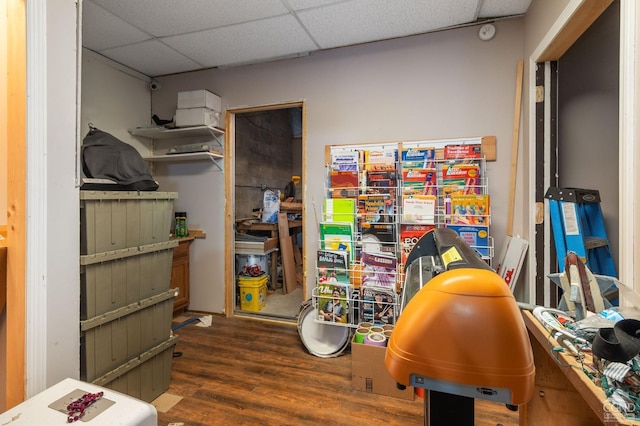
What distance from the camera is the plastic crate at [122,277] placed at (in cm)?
145

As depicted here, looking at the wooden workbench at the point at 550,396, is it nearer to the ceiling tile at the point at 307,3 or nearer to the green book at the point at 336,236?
the green book at the point at 336,236

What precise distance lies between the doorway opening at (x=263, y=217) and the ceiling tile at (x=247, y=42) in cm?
47

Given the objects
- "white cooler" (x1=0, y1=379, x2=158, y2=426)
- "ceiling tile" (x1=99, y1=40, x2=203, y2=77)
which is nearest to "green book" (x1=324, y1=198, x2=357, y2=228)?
"white cooler" (x1=0, y1=379, x2=158, y2=426)

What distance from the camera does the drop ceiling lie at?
2029 mm

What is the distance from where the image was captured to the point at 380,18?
2.18 meters

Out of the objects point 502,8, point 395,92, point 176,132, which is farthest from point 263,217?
point 502,8

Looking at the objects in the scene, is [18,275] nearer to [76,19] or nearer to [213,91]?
[76,19]

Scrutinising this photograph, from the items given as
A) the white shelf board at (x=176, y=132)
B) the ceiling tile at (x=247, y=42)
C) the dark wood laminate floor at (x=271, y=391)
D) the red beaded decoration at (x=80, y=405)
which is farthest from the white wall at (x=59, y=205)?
the white shelf board at (x=176, y=132)

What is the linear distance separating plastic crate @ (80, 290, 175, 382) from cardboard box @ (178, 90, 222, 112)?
6.10 feet

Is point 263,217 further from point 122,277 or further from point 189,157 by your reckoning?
point 122,277

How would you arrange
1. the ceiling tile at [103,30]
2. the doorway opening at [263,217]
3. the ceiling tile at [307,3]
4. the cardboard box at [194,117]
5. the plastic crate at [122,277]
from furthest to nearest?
the doorway opening at [263,217]
the cardboard box at [194,117]
the ceiling tile at [103,30]
the ceiling tile at [307,3]
the plastic crate at [122,277]

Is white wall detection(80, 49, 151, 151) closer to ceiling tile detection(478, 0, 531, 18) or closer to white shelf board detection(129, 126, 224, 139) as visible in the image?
white shelf board detection(129, 126, 224, 139)

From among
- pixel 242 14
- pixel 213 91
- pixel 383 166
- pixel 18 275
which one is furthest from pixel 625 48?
pixel 213 91

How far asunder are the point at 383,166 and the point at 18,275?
2.30 m
